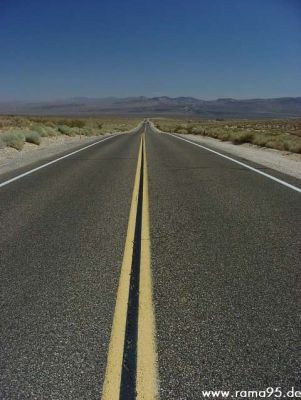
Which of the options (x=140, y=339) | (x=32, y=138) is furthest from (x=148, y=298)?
(x=32, y=138)

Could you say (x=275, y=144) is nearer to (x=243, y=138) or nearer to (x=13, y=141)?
(x=243, y=138)

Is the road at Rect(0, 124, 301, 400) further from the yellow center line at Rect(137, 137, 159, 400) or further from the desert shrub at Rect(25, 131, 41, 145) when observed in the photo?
the desert shrub at Rect(25, 131, 41, 145)

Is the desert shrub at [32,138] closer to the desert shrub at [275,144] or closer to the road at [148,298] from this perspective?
the desert shrub at [275,144]

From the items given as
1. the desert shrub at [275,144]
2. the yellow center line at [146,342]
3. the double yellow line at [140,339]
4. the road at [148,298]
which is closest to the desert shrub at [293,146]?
the desert shrub at [275,144]

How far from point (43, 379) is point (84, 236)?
128 inches

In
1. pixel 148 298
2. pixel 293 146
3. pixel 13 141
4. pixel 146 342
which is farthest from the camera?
pixel 13 141

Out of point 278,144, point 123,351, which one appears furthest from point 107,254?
point 278,144

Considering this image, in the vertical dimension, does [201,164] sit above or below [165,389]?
below

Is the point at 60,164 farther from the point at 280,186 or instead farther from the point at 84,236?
the point at 84,236

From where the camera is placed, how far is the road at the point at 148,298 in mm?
2787

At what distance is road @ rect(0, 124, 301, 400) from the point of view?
9.14ft

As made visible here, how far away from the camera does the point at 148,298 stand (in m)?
3.93

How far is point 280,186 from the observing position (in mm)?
9883

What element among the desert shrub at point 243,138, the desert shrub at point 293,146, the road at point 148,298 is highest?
the road at point 148,298
